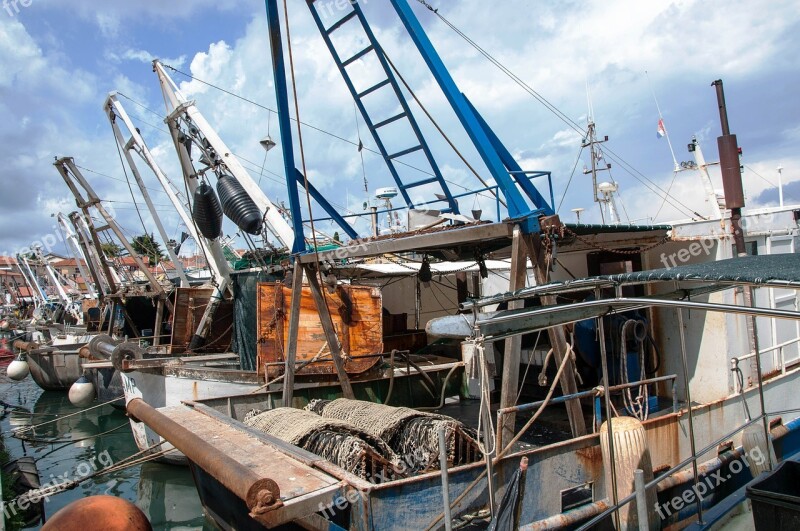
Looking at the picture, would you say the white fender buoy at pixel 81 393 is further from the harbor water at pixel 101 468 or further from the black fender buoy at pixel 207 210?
the black fender buoy at pixel 207 210

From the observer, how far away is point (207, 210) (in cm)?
1205

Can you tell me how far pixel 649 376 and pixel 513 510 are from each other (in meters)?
5.01

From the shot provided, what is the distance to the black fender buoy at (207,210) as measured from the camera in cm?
1185

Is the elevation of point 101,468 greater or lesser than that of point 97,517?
lesser

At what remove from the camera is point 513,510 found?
484 cm

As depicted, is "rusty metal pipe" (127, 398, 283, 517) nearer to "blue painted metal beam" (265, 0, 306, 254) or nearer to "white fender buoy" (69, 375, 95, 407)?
"blue painted metal beam" (265, 0, 306, 254)

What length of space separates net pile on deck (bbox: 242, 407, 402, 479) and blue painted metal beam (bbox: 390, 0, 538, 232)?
273 cm

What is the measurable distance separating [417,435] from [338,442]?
0.88 m

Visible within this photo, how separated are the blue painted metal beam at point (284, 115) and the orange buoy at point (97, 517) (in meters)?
4.27

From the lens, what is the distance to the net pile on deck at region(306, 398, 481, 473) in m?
5.68

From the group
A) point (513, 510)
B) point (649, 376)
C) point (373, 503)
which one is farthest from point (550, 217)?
point (649, 376)

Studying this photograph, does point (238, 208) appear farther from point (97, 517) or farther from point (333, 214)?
point (97, 517)

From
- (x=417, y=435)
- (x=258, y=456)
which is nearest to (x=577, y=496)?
(x=417, y=435)

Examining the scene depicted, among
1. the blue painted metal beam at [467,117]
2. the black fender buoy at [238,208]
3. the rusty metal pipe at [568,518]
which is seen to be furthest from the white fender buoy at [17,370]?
the rusty metal pipe at [568,518]
